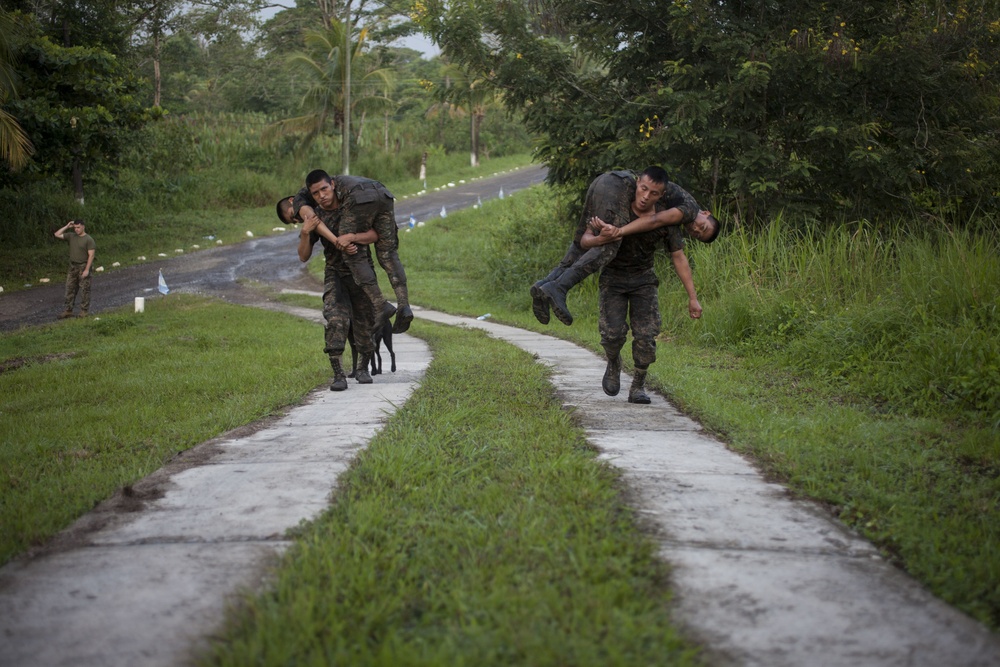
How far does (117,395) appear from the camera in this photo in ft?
25.7

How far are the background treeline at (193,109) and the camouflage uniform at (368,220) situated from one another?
718cm

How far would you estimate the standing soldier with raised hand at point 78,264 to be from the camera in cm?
1541

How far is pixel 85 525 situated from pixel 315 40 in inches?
1238

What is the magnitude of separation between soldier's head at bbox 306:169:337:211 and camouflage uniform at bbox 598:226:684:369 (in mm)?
2308

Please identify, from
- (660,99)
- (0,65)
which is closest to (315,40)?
(0,65)

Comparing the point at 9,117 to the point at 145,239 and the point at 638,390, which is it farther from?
the point at 638,390

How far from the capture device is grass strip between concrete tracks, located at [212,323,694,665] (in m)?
2.78

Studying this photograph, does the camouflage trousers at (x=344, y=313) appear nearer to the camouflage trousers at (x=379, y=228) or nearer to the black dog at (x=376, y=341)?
the black dog at (x=376, y=341)

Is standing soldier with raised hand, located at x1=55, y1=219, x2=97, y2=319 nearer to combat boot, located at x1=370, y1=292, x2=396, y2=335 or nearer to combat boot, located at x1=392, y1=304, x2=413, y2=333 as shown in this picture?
combat boot, located at x1=370, y1=292, x2=396, y2=335

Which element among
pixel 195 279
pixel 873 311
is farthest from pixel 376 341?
pixel 195 279

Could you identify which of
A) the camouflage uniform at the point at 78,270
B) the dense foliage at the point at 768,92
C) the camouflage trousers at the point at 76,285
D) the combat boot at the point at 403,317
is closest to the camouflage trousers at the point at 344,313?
the combat boot at the point at 403,317

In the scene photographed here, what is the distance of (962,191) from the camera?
512 inches

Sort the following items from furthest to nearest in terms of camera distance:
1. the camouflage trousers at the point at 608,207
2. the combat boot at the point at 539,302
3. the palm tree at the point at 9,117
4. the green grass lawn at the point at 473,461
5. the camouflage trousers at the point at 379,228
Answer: the palm tree at the point at 9,117, the camouflage trousers at the point at 379,228, the camouflage trousers at the point at 608,207, the combat boot at the point at 539,302, the green grass lawn at the point at 473,461

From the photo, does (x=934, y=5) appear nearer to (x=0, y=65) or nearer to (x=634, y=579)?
(x=634, y=579)
